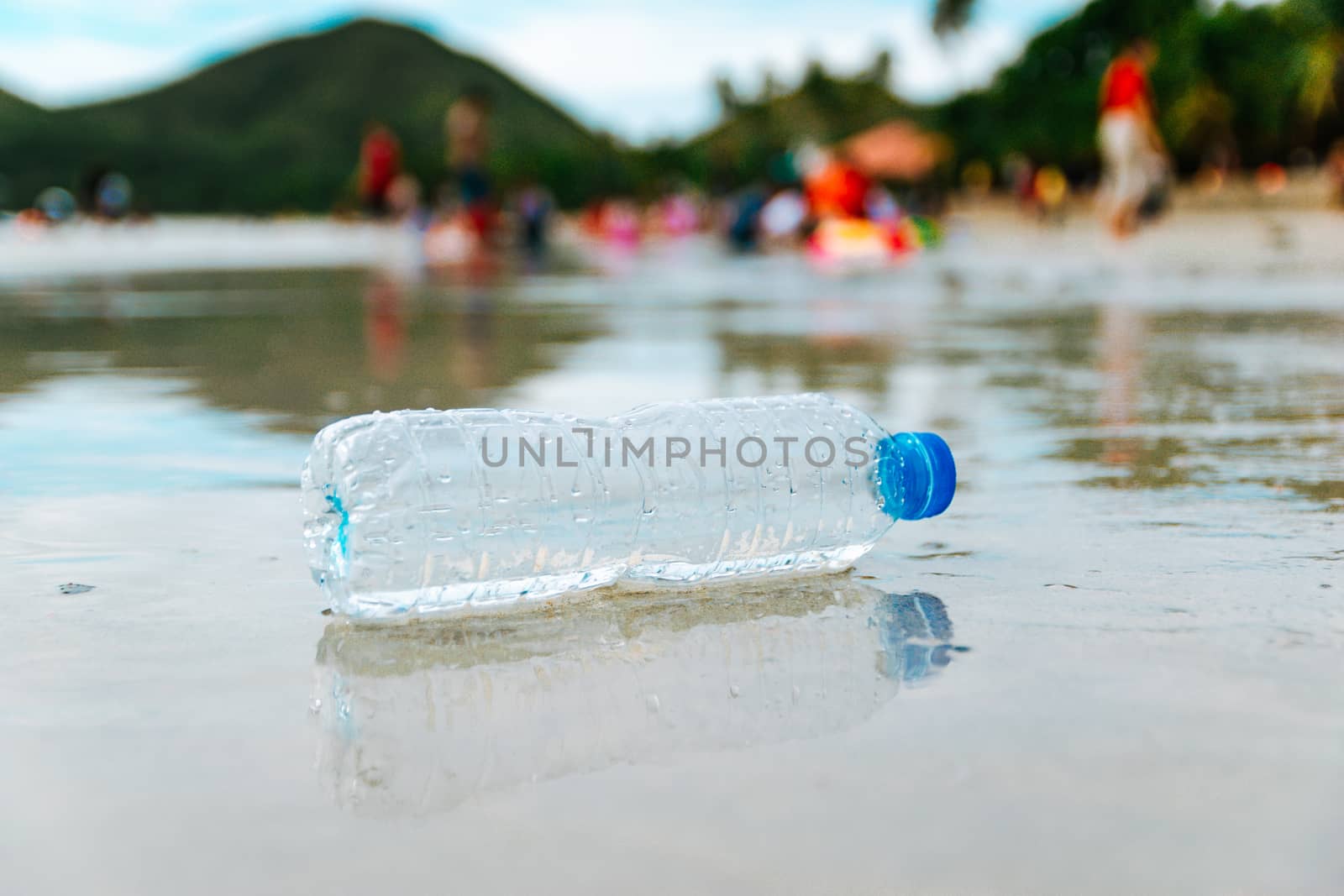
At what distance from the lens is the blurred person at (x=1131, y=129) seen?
16844 millimetres

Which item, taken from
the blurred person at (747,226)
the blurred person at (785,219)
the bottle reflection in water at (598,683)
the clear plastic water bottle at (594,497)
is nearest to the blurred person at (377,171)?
the blurred person at (747,226)

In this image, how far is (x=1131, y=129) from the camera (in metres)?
17.0

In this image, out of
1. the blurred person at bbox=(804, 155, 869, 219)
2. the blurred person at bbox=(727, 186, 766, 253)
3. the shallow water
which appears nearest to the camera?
the shallow water

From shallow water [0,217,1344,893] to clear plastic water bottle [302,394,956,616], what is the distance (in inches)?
4.9

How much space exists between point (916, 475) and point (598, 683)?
3.03 feet

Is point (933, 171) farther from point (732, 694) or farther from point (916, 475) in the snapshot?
point (732, 694)

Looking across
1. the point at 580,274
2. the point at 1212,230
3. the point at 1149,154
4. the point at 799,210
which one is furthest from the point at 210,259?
the point at 1212,230

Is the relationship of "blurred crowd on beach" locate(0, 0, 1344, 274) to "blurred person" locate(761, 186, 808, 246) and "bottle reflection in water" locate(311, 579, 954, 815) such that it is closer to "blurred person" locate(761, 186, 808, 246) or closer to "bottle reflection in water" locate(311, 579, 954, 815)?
"blurred person" locate(761, 186, 808, 246)

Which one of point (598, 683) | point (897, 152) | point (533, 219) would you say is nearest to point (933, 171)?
point (897, 152)

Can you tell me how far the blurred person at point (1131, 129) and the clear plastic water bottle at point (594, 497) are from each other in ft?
47.7

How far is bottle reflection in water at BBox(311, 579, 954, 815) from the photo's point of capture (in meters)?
1.78

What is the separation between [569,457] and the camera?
2957 mm

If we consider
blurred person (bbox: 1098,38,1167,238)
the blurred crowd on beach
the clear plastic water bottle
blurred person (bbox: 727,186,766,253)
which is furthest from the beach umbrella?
the clear plastic water bottle

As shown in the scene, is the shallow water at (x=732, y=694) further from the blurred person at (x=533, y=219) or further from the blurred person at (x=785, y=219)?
the blurred person at (x=533, y=219)
